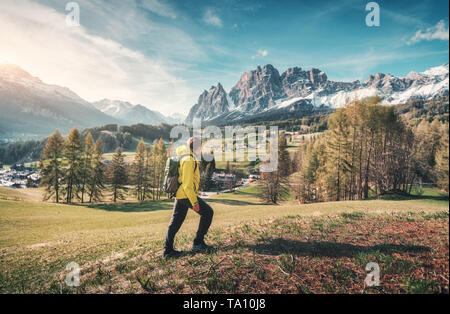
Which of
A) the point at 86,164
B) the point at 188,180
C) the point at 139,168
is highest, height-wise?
the point at 86,164

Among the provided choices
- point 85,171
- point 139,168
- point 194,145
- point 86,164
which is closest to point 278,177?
point 139,168

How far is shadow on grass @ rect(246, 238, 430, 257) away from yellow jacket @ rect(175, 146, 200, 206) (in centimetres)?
261

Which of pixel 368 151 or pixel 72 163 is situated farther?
pixel 72 163

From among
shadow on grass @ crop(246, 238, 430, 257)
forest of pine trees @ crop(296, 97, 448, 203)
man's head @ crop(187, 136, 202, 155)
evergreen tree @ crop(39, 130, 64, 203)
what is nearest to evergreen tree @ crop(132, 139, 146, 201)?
evergreen tree @ crop(39, 130, 64, 203)

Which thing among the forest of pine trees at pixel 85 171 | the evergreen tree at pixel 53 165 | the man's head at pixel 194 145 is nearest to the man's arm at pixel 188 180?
the man's head at pixel 194 145

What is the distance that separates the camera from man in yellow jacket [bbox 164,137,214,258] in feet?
19.5

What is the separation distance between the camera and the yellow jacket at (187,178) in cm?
591

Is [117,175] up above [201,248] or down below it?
below

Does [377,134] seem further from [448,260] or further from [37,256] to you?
[37,256]

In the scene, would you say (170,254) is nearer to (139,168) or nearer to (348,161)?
(348,161)

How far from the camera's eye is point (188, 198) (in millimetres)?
6016

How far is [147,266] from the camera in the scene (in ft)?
18.6

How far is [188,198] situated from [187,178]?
25.0 inches

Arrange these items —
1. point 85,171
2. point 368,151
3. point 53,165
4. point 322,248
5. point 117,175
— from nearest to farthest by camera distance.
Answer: point 322,248
point 368,151
point 53,165
point 85,171
point 117,175
